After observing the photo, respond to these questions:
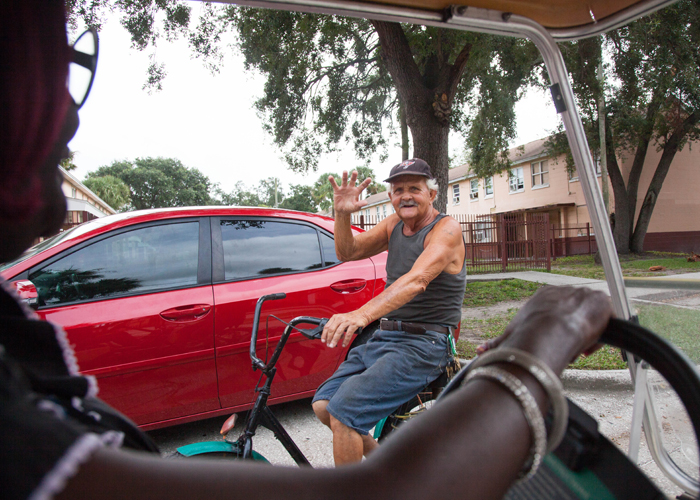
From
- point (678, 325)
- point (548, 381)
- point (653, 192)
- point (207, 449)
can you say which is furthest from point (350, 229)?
point (653, 192)

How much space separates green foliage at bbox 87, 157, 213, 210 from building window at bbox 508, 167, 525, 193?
50.8 m

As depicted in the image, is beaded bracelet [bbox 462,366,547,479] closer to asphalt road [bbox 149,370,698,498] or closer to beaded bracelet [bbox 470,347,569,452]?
beaded bracelet [bbox 470,347,569,452]

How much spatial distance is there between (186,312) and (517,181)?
31183 millimetres

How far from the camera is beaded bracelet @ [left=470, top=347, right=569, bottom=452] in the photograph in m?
0.67

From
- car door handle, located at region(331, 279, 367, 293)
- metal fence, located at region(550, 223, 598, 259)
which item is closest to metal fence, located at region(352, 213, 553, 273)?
metal fence, located at region(550, 223, 598, 259)

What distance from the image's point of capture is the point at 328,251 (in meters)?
3.99

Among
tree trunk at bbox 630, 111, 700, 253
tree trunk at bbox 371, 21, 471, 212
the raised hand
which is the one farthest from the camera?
tree trunk at bbox 630, 111, 700, 253

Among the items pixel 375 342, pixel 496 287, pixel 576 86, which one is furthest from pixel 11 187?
pixel 496 287

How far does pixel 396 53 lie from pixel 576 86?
4.23m

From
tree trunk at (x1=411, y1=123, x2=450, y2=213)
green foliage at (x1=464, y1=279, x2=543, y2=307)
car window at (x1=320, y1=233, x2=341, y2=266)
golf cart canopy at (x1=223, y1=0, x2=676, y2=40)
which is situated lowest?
green foliage at (x1=464, y1=279, x2=543, y2=307)

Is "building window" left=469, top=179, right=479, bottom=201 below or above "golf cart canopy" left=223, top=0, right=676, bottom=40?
above

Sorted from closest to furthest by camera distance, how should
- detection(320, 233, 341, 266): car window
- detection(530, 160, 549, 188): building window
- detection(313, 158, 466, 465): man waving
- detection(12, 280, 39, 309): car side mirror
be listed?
detection(313, 158, 466, 465): man waving
detection(12, 280, 39, 309): car side mirror
detection(320, 233, 341, 266): car window
detection(530, 160, 549, 188): building window

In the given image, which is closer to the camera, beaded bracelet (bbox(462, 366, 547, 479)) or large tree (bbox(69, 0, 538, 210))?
beaded bracelet (bbox(462, 366, 547, 479))

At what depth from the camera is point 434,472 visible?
568mm
